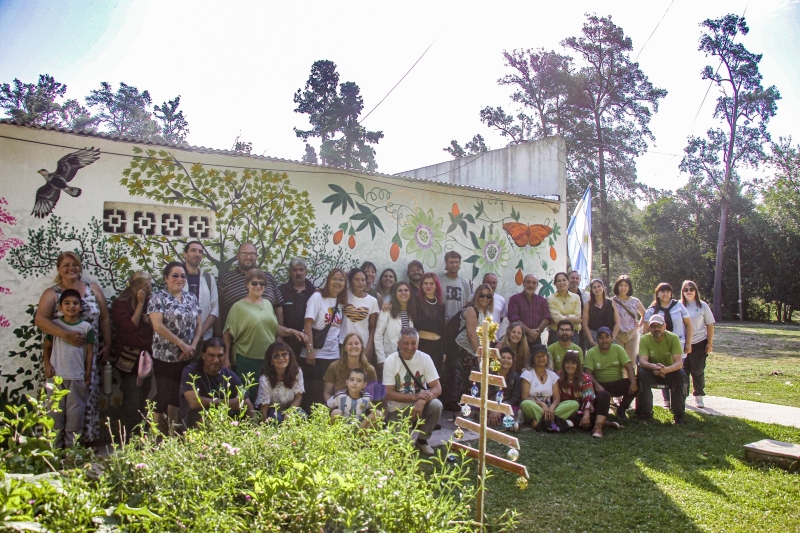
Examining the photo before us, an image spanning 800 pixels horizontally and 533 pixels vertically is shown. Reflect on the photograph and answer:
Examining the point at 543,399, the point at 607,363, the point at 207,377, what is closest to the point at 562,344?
the point at 607,363

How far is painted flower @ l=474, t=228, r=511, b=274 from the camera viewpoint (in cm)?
944

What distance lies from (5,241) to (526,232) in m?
7.43

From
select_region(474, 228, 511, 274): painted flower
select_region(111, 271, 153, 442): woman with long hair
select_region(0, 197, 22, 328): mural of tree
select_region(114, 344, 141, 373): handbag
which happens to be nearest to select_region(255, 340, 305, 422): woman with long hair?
select_region(111, 271, 153, 442): woman with long hair

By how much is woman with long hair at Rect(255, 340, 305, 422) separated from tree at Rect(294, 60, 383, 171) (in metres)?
21.5

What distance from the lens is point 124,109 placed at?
107ft

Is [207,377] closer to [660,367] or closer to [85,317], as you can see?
[85,317]

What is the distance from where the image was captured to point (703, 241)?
3597 cm

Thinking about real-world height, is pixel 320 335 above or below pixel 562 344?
above

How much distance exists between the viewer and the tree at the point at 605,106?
2536 cm

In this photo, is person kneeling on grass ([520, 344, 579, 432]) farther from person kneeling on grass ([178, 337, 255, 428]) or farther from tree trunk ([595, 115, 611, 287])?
A: tree trunk ([595, 115, 611, 287])

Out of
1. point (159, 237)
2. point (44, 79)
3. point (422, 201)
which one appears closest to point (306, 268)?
point (159, 237)

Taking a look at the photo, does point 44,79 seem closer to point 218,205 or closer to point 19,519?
point 218,205

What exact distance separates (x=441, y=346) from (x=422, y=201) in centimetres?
229

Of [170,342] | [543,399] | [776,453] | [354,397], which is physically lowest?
[776,453]
